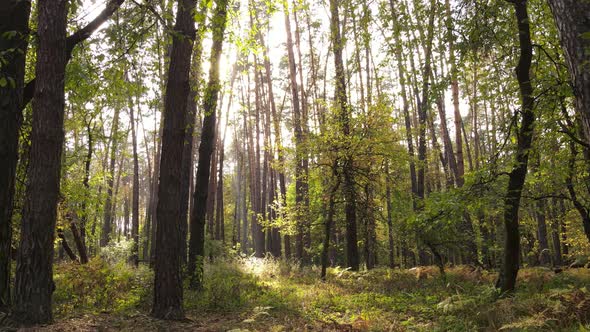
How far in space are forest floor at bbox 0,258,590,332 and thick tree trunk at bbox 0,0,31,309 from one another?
3.74ft

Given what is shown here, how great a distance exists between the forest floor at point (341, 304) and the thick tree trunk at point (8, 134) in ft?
3.74

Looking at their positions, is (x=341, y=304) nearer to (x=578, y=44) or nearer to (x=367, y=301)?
(x=367, y=301)

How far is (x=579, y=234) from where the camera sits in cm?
1827

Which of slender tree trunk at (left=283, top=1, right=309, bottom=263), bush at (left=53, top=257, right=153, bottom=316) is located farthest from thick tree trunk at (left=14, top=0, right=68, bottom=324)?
slender tree trunk at (left=283, top=1, right=309, bottom=263)

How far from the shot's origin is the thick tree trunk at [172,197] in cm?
641

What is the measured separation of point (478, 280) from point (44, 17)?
10370mm

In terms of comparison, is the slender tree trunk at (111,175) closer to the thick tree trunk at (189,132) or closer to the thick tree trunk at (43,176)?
the thick tree trunk at (189,132)

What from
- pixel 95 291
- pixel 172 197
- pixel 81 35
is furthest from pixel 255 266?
pixel 81 35

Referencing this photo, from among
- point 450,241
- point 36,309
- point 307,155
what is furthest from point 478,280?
point 36,309

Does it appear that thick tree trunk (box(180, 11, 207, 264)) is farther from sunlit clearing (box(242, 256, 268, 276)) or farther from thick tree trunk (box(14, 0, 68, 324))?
sunlit clearing (box(242, 256, 268, 276))

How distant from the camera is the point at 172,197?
656cm

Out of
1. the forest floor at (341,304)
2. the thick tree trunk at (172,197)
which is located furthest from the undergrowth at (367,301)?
the thick tree trunk at (172,197)

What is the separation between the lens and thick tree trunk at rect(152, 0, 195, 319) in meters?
6.41

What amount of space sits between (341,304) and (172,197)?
14.2 ft
